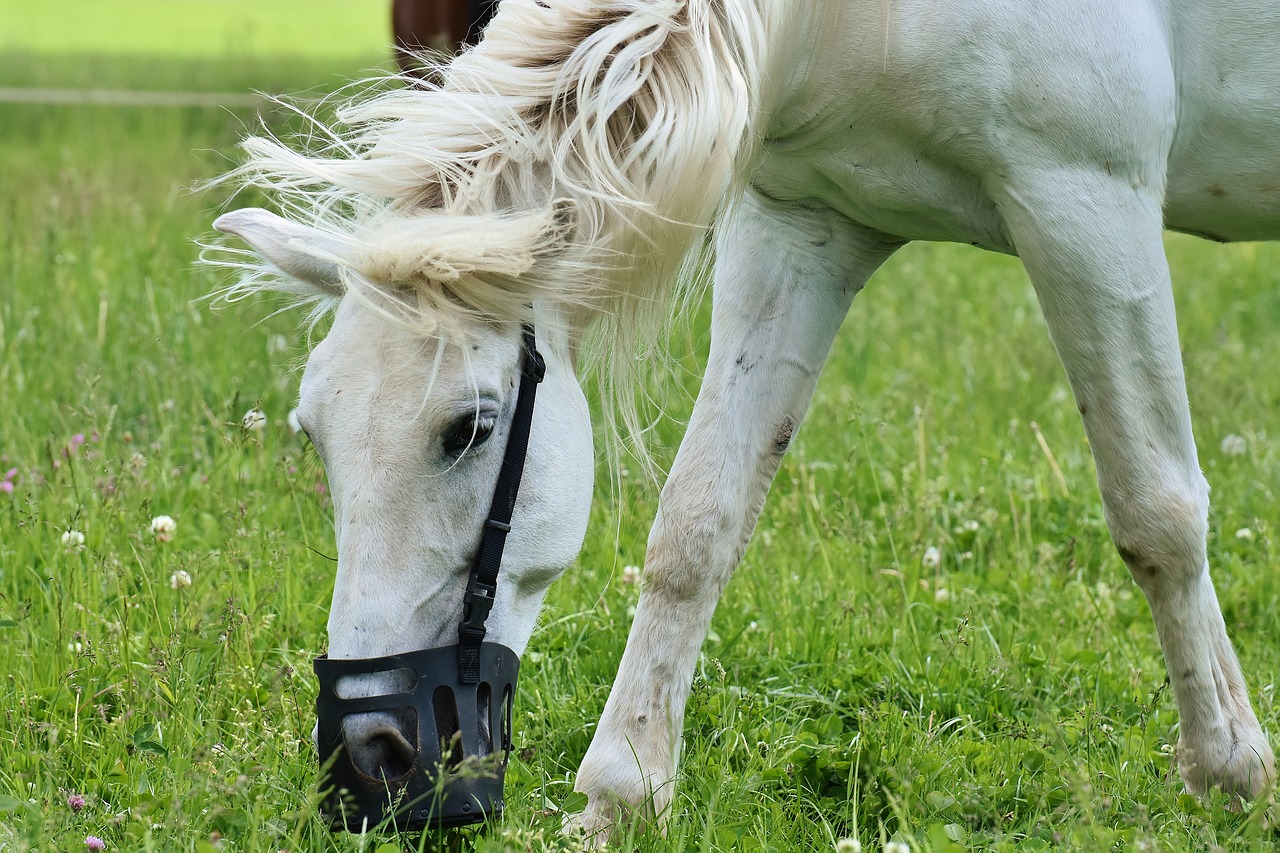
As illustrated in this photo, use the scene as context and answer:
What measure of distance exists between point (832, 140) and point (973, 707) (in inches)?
50.8

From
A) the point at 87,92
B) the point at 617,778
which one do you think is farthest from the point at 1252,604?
the point at 87,92

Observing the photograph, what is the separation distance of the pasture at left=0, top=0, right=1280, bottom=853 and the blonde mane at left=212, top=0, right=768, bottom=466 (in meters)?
0.37

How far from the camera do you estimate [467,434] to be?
1881mm

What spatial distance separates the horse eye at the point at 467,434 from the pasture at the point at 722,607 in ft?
1.35

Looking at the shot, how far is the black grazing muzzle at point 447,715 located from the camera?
1812mm

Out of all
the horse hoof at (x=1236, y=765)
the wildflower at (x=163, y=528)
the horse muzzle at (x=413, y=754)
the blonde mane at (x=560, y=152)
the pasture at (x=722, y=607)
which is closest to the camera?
the horse muzzle at (x=413, y=754)

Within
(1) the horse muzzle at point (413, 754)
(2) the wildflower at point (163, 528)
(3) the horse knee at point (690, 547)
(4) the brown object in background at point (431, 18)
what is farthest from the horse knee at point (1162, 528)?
(4) the brown object in background at point (431, 18)

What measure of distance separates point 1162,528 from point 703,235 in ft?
3.09

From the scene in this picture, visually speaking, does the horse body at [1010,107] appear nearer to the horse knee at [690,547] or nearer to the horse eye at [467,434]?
the horse knee at [690,547]

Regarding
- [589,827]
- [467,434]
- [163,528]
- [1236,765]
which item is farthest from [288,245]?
[1236,765]

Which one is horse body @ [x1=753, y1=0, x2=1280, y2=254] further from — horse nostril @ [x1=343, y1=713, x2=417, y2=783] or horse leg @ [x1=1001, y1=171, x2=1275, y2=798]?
horse nostril @ [x1=343, y1=713, x2=417, y2=783]

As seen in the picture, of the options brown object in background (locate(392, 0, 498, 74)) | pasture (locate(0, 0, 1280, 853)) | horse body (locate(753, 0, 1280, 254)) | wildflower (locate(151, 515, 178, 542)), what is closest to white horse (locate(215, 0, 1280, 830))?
horse body (locate(753, 0, 1280, 254))

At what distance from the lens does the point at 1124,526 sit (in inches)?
90.6

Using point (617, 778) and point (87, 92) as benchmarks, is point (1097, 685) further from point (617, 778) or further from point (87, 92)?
point (87, 92)
